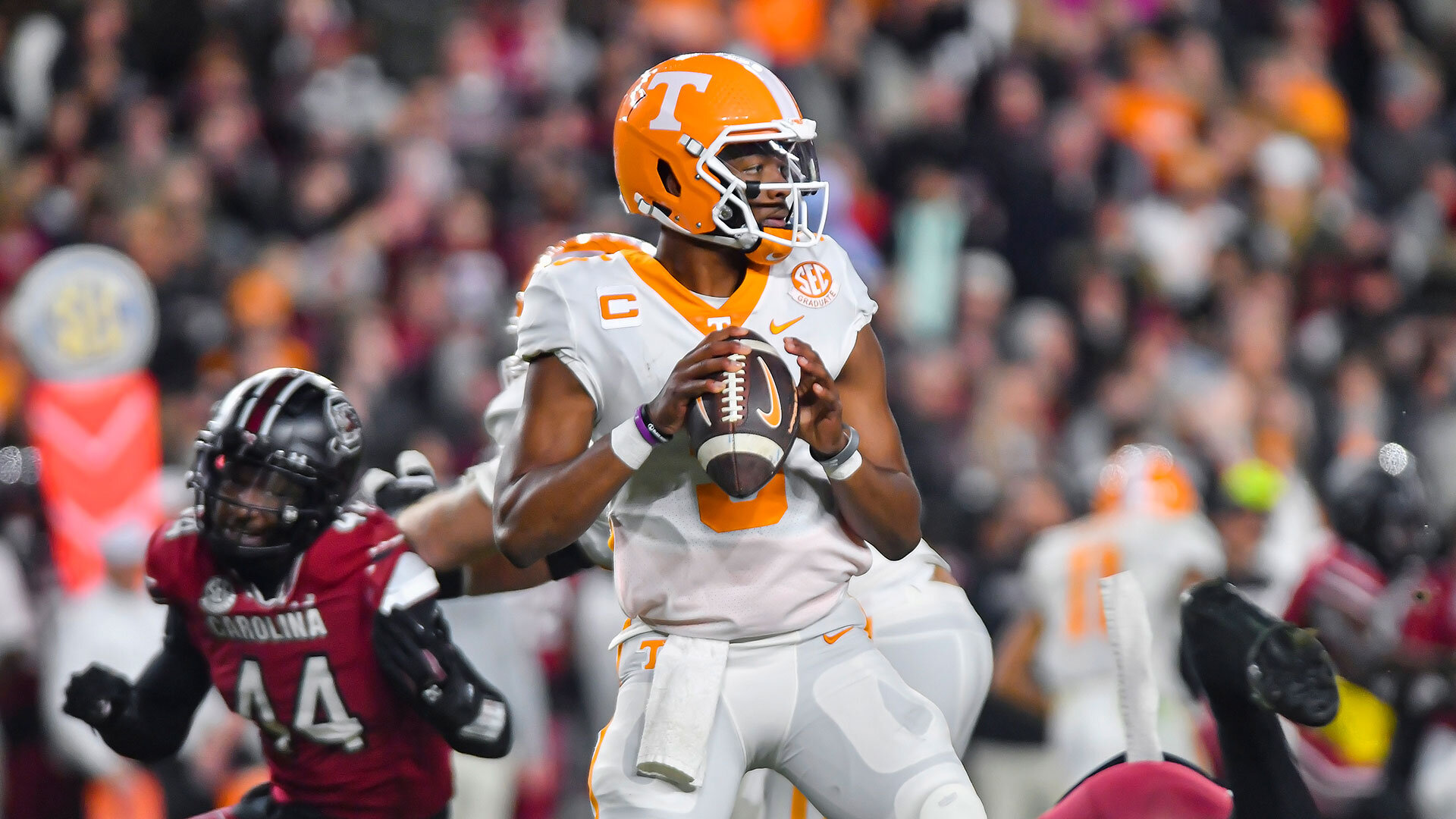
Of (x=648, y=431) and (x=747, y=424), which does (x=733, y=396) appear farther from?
(x=648, y=431)

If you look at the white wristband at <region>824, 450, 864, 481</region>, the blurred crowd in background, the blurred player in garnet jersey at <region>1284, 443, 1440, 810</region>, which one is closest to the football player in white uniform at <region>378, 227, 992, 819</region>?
the white wristband at <region>824, 450, 864, 481</region>

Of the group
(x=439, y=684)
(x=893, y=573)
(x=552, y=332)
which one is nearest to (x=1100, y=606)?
(x=893, y=573)

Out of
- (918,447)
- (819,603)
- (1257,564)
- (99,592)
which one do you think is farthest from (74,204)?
(819,603)

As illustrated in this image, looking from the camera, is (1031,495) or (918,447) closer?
(1031,495)

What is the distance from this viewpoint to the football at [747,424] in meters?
3.03

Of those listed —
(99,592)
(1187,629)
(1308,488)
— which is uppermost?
(1187,629)

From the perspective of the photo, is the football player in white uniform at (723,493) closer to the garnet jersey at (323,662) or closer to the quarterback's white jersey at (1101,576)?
the garnet jersey at (323,662)

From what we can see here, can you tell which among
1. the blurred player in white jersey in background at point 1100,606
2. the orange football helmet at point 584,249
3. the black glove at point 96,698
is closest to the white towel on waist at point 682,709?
the orange football helmet at point 584,249

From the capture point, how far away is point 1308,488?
921 cm

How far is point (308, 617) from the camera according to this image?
384cm

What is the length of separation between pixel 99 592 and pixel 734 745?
4.74 meters

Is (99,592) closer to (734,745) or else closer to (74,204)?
(74,204)

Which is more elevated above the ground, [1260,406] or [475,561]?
[475,561]

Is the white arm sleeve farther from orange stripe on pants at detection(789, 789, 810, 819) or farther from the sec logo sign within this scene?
orange stripe on pants at detection(789, 789, 810, 819)
